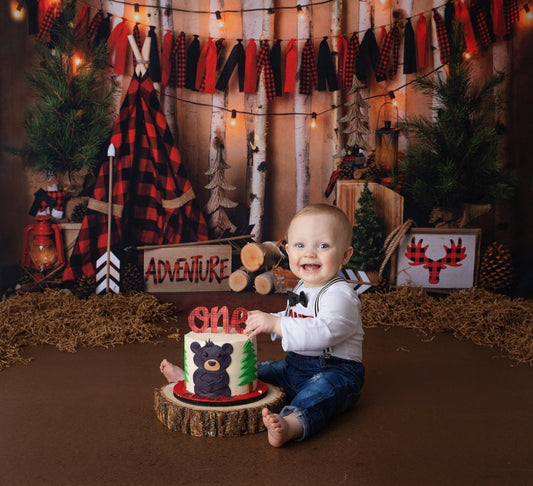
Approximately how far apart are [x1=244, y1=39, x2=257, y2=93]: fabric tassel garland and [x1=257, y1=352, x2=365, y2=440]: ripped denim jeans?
3.01 meters

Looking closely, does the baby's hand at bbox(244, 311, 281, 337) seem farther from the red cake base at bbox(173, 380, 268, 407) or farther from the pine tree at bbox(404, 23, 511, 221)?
the pine tree at bbox(404, 23, 511, 221)

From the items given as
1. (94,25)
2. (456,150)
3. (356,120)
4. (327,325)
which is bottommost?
(327,325)

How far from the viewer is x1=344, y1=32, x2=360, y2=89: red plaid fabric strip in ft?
16.8

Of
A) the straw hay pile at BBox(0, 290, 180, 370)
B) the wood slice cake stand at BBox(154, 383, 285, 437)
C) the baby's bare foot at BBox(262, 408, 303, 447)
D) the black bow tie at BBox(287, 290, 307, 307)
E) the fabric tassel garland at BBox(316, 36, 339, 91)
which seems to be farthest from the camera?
the fabric tassel garland at BBox(316, 36, 339, 91)

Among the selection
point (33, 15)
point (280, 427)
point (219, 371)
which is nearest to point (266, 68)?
point (33, 15)

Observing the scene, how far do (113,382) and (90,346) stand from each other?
0.70m

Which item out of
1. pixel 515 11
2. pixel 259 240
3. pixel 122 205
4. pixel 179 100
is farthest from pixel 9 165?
pixel 515 11

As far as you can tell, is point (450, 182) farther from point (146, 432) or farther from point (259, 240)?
point (146, 432)

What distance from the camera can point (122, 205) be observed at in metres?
5.08

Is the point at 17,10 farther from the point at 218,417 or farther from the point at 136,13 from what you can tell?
the point at 218,417

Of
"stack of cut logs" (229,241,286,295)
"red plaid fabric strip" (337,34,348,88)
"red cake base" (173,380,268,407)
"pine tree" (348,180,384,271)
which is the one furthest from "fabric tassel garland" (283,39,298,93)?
"red cake base" (173,380,268,407)

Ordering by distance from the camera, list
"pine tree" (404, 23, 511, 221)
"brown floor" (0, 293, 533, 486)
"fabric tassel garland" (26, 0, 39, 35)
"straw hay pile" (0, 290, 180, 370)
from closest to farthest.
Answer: "brown floor" (0, 293, 533, 486)
"straw hay pile" (0, 290, 180, 370)
"pine tree" (404, 23, 511, 221)
"fabric tassel garland" (26, 0, 39, 35)

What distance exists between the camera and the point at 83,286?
4965 millimetres

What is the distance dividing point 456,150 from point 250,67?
1.74m
